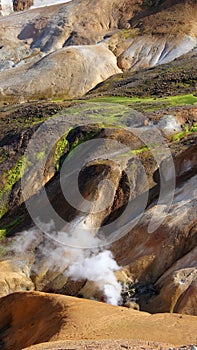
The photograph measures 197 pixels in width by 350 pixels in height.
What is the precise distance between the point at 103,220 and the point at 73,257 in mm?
2476

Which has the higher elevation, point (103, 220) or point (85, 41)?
point (85, 41)

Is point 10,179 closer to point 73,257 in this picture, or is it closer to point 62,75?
point 73,257

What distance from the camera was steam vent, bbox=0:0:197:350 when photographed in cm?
1612

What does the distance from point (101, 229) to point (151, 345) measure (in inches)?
415

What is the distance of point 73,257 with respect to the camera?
21.9m

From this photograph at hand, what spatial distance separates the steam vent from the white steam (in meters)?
0.05

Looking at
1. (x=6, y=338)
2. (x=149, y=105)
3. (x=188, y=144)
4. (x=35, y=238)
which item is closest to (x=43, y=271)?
(x=35, y=238)

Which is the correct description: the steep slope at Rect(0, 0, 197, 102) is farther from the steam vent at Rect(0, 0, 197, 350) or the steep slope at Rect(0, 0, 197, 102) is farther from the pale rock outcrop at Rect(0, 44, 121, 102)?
the steam vent at Rect(0, 0, 197, 350)

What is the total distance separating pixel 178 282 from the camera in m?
17.6

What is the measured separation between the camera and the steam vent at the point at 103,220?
1612cm

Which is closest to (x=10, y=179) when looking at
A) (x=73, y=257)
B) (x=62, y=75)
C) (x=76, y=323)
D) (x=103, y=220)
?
(x=103, y=220)

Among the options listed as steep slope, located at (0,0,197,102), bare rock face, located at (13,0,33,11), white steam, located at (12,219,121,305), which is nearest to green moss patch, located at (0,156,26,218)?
white steam, located at (12,219,121,305)

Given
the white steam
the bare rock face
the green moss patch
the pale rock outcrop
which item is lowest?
the white steam

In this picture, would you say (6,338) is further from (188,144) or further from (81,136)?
(81,136)
